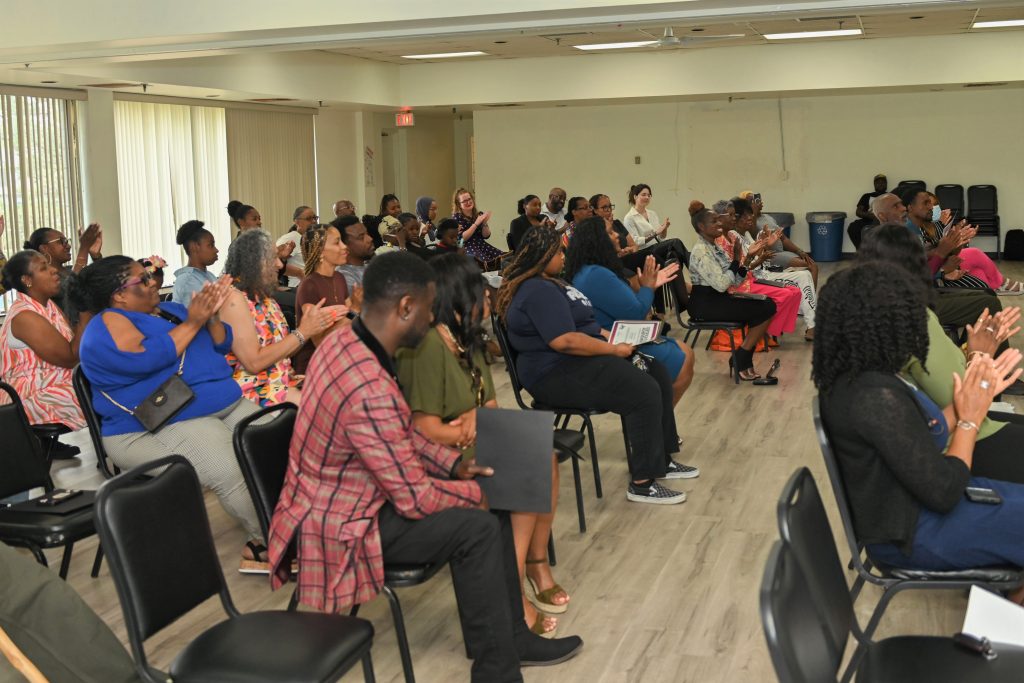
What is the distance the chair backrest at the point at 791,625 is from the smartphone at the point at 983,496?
0.95 metres

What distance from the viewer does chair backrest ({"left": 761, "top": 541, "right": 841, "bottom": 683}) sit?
1.75 metres

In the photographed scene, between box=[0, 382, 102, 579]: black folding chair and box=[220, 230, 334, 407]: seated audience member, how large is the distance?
0.85 metres

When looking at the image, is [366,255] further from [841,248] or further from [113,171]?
[841,248]

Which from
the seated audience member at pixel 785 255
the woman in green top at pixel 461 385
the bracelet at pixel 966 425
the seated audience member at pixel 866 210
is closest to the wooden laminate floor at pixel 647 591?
the woman in green top at pixel 461 385

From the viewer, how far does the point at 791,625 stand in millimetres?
1878

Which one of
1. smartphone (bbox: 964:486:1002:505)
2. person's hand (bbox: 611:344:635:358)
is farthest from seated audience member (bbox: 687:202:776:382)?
smartphone (bbox: 964:486:1002:505)

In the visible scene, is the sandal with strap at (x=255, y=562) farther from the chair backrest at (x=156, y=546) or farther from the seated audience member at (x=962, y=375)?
the seated audience member at (x=962, y=375)

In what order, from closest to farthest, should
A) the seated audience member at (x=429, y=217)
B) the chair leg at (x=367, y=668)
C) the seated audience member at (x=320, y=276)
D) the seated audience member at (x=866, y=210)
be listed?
the chair leg at (x=367, y=668) < the seated audience member at (x=320, y=276) < the seated audience member at (x=429, y=217) < the seated audience member at (x=866, y=210)

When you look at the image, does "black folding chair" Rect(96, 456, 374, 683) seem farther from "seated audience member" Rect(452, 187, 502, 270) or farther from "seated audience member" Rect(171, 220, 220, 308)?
"seated audience member" Rect(452, 187, 502, 270)

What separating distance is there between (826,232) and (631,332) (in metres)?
12.2

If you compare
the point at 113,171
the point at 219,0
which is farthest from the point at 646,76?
the point at 219,0

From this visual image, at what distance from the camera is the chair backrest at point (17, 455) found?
3.70 metres

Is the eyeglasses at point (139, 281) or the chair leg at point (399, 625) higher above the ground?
the eyeglasses at point (139, 281)

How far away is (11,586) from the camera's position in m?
2.36
